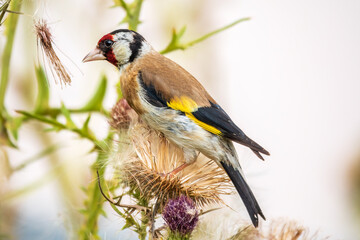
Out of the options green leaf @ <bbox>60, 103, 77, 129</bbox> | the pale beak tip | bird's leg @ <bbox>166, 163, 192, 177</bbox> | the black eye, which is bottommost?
bird's leg @ <bbox>166, 163, 192, 177</bbox>

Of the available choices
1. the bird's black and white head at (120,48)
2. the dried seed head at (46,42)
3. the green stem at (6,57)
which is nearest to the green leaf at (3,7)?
the dried seed head at (46,42)

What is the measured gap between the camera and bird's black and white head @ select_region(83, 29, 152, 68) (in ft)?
7.30

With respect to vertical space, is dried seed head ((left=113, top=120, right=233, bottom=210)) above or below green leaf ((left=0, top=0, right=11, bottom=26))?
below

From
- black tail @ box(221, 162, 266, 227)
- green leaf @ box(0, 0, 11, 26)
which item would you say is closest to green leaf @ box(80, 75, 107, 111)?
black tail @ box(221, 162, 266, 227)

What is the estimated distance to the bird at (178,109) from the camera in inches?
81.8

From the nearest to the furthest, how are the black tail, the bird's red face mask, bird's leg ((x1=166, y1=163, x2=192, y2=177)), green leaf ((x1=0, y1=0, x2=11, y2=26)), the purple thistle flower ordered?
1. green leaf ((x1=0, y1=0, x2=11, y2=26))
2. the purple thistle flower
3. the black tail
4. bird's leg ((x1=166, y1=163, x2=192, y2=177))
5. the bird's red face mask

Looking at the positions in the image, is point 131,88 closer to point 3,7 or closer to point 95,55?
point 95,55

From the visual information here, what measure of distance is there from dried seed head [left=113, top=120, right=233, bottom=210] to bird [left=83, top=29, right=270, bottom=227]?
0.05m

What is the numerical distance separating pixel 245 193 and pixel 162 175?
0.30m

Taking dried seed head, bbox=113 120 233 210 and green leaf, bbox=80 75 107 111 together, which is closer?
dried seed head, bbox=113 120 233 210

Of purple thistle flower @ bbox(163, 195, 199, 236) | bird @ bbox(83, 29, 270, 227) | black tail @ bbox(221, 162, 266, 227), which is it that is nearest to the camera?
purple thistle flower @ bbox(163, 195, 199, 236)

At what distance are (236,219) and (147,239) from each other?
14.8 inches

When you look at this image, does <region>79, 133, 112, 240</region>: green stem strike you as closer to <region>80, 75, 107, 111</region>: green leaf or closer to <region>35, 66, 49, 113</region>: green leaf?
<region>80, 75, 107, 111</region>: green leaf

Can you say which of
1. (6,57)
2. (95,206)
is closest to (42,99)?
(6,57)
